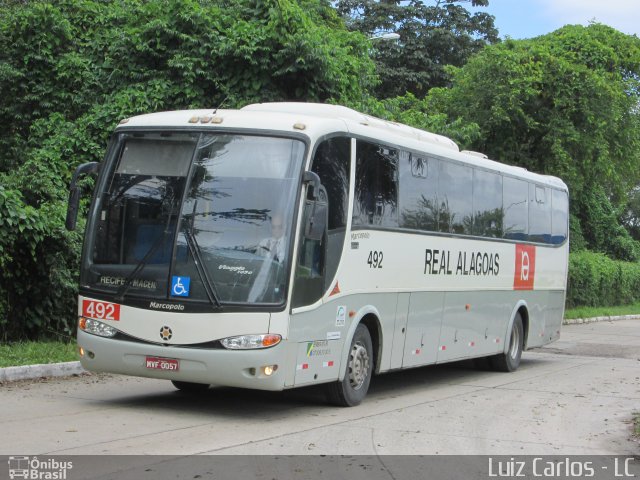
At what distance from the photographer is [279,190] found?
966 cm

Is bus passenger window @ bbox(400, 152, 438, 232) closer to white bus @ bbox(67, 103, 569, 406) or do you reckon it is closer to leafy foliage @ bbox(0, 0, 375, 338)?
white bus @ bbox(67, 103, 569, 406)

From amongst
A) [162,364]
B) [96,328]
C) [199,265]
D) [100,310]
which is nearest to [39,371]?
[96,328]

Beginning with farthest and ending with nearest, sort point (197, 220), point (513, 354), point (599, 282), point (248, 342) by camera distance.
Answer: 1. point (599, 282)
2. point (513, 354)
3. point (197, 220)
4. point (248, 342)

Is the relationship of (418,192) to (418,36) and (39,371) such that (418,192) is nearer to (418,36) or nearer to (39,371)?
(39,371)

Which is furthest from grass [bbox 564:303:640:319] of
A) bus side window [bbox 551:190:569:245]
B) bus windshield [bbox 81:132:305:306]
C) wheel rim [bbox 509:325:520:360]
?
bus windshield [bbox 81:132:305:306]

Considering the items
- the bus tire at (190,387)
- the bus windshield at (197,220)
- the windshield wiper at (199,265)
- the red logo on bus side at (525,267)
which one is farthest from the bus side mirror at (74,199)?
the red logo on bus side at (525,267)

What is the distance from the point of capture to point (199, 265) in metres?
9.43

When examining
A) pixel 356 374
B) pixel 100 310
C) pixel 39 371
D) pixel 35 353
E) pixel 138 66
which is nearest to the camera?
pixel 100 310

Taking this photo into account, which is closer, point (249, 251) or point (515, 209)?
point (249, 251)

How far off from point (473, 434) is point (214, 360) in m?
2.80

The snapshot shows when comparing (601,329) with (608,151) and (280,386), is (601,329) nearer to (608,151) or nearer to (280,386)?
(608,151)

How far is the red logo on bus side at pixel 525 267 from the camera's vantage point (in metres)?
16.7

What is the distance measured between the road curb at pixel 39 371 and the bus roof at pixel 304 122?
365 centimetres

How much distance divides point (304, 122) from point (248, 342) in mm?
2527
